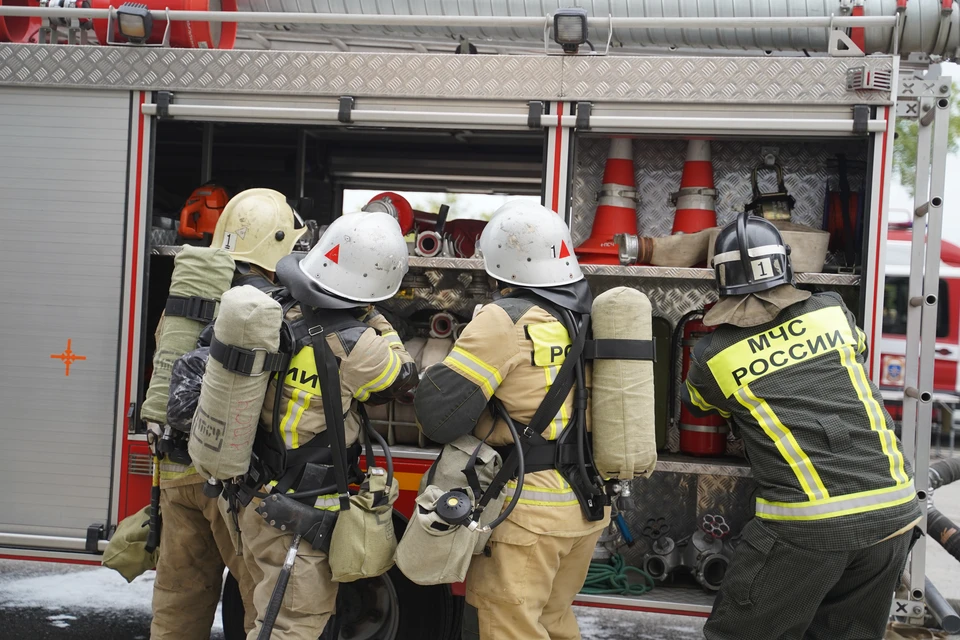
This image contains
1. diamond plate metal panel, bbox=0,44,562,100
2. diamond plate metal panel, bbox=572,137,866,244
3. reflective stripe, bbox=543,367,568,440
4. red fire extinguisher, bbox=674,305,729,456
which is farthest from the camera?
diamond plate metal panel, bbox=572,137,866,244

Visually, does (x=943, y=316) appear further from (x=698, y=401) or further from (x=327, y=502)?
(x=327, y=502)

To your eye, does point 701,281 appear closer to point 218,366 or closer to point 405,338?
point 405,338

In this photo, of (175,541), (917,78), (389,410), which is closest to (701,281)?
(917,78)

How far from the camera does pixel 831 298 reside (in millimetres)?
3234

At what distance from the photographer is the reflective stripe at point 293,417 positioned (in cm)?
291

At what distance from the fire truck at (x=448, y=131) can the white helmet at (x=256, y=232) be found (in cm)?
38

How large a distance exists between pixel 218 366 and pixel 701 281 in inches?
99.7

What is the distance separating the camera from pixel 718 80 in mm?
3514

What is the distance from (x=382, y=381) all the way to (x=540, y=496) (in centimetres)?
66

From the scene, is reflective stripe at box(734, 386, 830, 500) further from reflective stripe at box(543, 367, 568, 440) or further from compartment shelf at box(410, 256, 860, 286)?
reflective stripe at box(543, 367, 568, 440)

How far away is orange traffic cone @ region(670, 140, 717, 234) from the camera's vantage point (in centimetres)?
413

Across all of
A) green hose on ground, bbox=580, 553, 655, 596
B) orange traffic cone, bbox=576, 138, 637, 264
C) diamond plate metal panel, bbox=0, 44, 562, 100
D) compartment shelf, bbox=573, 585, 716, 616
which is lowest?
compartment shelf, bbox=573, 585, 716, 616

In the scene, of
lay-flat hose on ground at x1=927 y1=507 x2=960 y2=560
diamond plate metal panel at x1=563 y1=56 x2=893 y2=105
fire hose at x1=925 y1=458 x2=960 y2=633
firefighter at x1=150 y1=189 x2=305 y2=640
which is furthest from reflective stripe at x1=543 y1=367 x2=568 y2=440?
lay-flat hose on ground at x1=927 y1=507 x2=960 y2=560

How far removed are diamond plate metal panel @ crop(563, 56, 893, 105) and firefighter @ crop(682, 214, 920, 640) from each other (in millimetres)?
604
